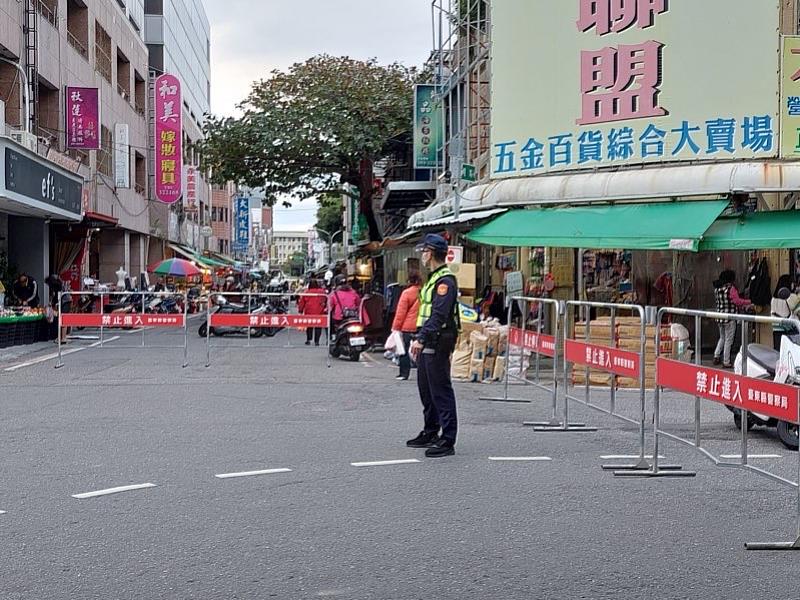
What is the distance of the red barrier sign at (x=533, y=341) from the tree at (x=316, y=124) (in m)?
23.4

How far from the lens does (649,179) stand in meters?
17.1

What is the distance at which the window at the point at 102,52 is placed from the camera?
36291 millimetres

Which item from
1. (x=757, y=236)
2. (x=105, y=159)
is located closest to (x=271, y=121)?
(x=105, y=159)

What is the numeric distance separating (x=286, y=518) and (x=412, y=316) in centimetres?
679

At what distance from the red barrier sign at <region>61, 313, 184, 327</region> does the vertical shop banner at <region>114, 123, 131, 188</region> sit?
69.0ft

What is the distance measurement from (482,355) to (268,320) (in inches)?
171

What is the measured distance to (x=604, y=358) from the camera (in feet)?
30.5

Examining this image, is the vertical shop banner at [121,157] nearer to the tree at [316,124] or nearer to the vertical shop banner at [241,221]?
the tree at [316,124]

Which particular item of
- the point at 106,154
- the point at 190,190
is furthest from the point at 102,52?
the point at 190,190

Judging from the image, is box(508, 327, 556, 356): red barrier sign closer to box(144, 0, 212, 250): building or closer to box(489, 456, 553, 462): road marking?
box(489, 456, 553, 462): road marking

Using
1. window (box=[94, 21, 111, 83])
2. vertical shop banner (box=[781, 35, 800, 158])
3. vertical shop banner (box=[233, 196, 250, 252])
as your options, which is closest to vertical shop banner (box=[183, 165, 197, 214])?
window (box=[94, 21, 111, 83])

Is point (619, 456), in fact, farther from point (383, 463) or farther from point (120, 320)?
point (120, 320)

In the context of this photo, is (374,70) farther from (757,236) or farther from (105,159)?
(757,236)

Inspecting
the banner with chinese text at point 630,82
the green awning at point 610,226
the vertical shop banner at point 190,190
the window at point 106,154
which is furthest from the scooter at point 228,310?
the vertical shop banner at point 190,190
